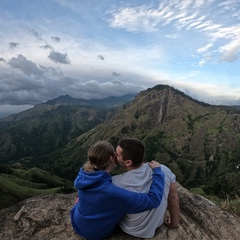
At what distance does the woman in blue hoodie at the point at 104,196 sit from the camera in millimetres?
7842

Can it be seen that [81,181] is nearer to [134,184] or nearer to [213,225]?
[134,184]

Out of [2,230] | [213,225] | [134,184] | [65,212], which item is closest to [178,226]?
[213,225]

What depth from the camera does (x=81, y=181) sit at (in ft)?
26.7

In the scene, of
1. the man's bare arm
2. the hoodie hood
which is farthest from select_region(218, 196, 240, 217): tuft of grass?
the hoodie hood

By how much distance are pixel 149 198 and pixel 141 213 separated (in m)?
0.62

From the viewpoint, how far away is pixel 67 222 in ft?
34.8

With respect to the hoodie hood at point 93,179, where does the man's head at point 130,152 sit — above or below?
above

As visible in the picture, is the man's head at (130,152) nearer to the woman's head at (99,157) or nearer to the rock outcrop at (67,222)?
the woman's head at (99,157)

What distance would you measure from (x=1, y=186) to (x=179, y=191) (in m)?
156

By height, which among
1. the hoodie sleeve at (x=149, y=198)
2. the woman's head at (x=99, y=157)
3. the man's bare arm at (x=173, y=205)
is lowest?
the man's bare arm at (x=173, y=205)

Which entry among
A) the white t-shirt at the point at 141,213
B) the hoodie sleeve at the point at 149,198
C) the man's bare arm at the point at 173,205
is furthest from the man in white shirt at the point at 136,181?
the man's bare arm at the point at 173,205

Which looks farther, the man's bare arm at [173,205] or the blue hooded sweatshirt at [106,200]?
the man's bare arm at [173,205]

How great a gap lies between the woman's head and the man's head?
0.29 metres

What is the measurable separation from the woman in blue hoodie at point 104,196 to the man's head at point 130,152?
0.26m
